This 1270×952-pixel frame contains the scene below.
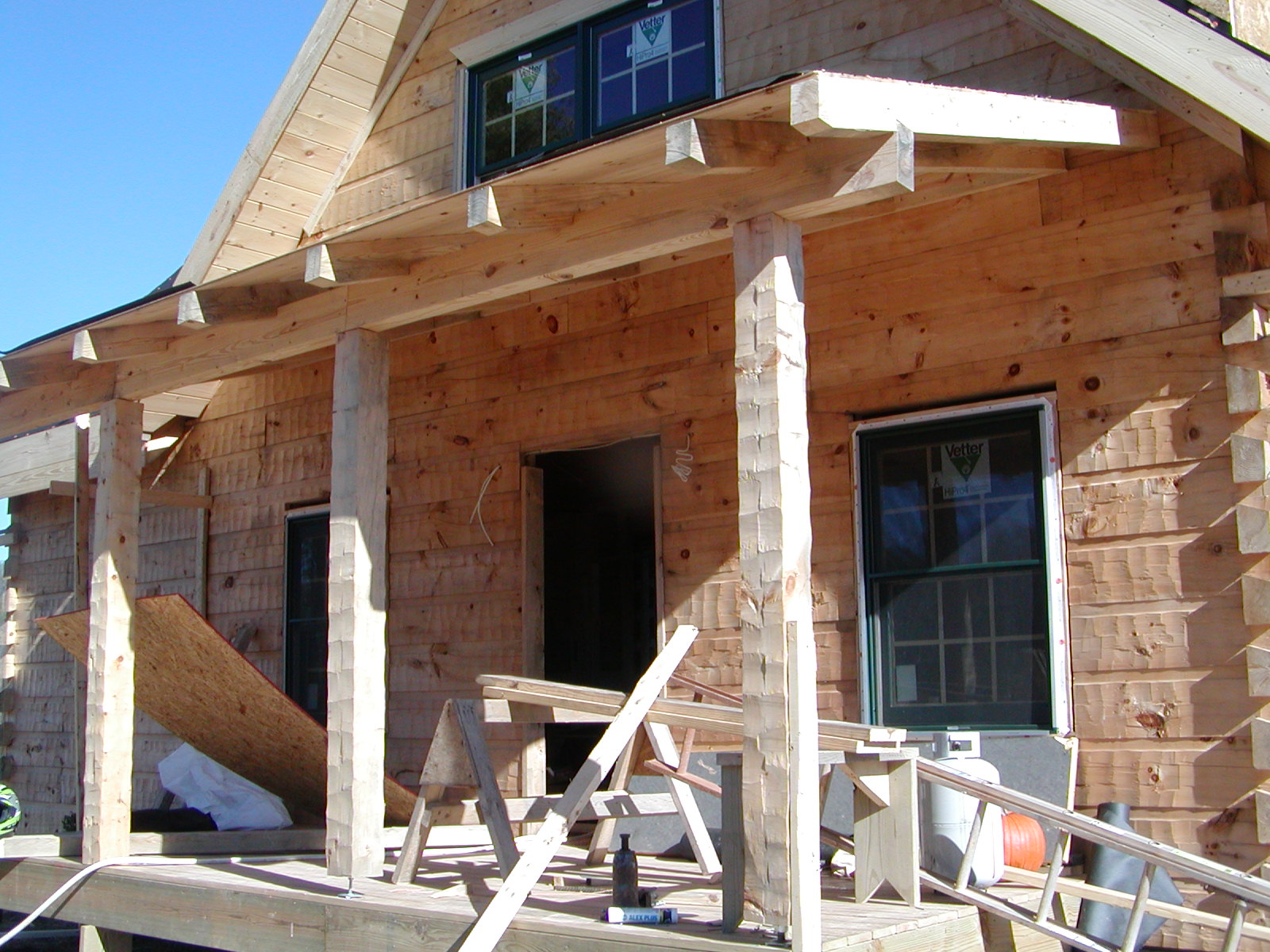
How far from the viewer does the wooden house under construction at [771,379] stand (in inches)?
184

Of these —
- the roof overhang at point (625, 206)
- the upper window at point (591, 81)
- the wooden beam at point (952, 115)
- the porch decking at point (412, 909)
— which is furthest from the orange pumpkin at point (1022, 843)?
the upper window at point (591, 81)

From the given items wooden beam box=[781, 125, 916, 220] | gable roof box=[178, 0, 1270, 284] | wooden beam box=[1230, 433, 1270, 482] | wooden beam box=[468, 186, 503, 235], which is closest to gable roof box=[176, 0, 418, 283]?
gable roof box=[178, 0, 1270, 284]

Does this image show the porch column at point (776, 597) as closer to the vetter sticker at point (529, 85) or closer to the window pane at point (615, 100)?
the window pane at point (615, 100)

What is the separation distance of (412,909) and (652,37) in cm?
555

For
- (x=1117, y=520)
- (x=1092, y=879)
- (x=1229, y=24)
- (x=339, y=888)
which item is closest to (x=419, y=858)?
(x=339, y=888)

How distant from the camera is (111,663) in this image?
6957 millimetres

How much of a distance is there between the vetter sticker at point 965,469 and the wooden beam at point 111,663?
4.26 m

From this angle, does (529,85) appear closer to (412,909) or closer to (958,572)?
(958,572)

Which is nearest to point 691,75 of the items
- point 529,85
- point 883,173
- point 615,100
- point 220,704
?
point 615,100

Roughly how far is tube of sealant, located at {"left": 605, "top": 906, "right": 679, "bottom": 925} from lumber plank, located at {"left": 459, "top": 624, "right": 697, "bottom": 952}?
0.31 m

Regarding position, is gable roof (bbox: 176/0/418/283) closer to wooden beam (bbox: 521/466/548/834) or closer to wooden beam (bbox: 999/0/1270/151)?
wooden beam (bbox: 521/466/548/834)

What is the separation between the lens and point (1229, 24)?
19.4ft

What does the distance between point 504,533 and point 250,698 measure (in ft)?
6.35

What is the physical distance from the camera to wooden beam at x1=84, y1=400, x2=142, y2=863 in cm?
684
